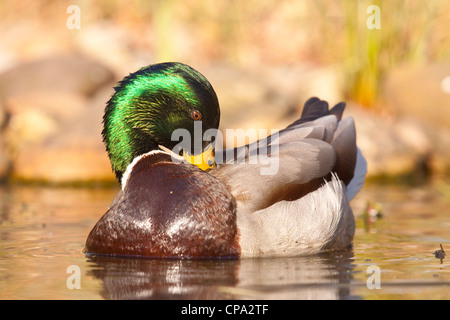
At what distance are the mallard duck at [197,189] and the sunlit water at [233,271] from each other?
0.41ft

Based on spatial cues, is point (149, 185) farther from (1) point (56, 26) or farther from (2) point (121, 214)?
(1) point (56, 26)

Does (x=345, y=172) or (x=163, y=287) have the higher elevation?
(x=345, y=172)

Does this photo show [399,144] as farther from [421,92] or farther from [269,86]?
[269,86]

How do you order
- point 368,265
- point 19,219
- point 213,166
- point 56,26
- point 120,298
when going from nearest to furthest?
point 120,298, point 368,265, point 213,166, point 19,219, point 56,26

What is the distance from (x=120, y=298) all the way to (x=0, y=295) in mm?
670

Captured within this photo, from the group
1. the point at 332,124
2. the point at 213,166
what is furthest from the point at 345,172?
the point at 213,166

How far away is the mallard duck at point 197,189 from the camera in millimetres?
5609

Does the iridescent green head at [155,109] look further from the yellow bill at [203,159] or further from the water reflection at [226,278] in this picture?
the water reflection at [226,278]

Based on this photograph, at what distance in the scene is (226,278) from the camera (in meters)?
5.04

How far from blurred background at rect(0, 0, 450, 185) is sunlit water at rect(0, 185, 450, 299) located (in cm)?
406

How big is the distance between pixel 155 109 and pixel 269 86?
7.26 metres

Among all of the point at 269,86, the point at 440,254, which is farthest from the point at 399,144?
the point at 440,254

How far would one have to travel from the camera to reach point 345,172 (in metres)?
6.75

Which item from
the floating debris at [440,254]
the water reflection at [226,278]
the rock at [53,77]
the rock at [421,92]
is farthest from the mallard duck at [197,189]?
the rock at [53,77]
